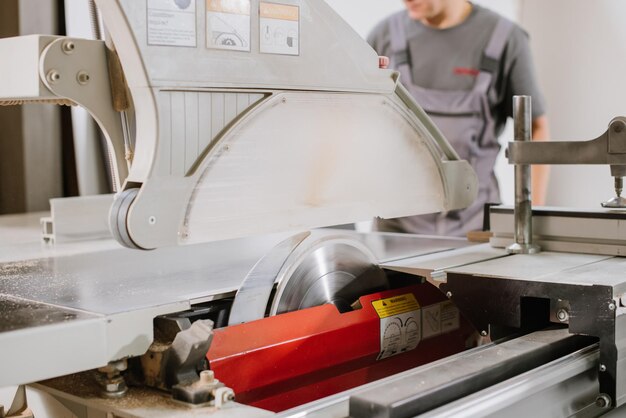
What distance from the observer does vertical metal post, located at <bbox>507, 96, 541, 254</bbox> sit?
6.12 feet

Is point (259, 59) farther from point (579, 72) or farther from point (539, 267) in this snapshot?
point (579, 72)

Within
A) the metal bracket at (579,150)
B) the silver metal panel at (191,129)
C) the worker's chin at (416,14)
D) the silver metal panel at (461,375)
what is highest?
the worker's chin at (416,14)

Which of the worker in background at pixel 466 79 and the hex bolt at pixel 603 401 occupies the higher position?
the worker in background at pixel 466 79

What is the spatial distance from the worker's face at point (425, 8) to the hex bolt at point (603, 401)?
2706mm

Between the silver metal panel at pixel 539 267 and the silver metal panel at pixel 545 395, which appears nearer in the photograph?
the silver metal panel at pixel 545 395

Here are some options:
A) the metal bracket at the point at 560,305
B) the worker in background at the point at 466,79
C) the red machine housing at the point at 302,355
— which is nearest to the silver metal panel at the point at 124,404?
the red machine housing at the point at 302,355

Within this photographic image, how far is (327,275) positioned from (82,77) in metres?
0.61

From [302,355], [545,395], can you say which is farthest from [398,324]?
[545,395]

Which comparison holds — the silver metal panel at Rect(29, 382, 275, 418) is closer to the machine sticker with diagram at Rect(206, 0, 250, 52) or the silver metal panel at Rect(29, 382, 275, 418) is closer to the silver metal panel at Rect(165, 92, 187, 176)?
the silver metal panel at Rect(165, 92, 187, 176)

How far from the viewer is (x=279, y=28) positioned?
147 cm

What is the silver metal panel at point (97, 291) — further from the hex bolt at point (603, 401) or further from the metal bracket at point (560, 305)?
the hex bolt at point (603, 401)

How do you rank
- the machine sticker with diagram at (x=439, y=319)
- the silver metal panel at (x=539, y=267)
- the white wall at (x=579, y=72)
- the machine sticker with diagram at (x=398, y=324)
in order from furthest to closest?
the white wall at (x=579, y=72)
the machine sticker with diagram at (x=439, y=319)
the machine sticker with diagram at (x=398, y=324)
the silver metal panel at (x=539, y=267)

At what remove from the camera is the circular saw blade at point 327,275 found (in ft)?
5.01

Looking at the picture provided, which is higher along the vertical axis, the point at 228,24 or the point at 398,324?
the point at 228,24
